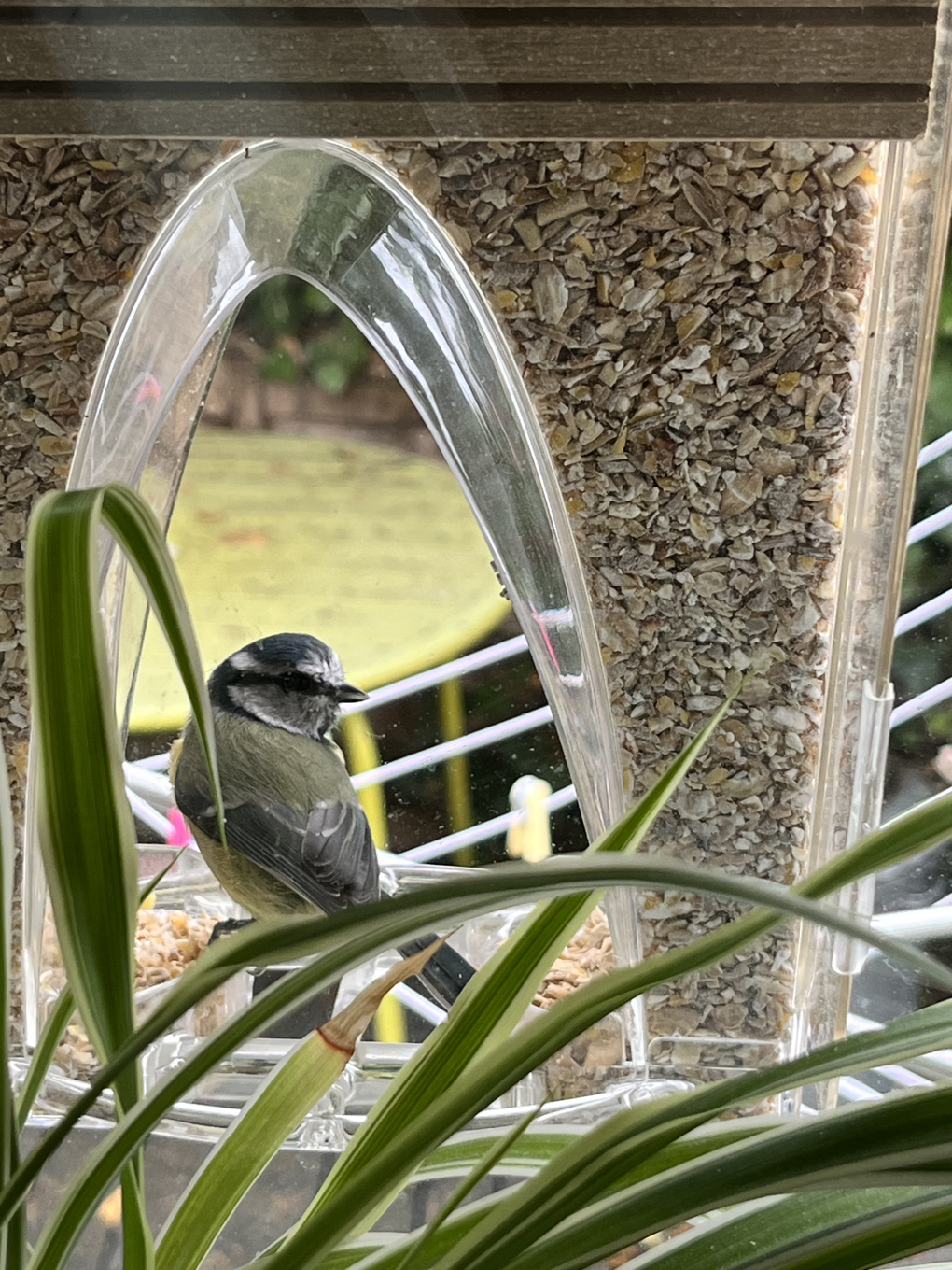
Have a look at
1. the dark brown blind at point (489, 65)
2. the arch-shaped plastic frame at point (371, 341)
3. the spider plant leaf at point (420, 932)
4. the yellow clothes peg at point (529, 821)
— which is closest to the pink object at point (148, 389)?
the arch-shaped plastic frame at point (371, 341)

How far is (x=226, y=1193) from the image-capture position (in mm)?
317

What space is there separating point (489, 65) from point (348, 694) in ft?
0.84

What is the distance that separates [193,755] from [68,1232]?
0.95ft

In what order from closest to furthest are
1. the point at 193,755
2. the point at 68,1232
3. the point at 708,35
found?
the point at 68,1232
the point at 708,35
the point at 193,755

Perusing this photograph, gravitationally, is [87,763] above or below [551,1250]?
above

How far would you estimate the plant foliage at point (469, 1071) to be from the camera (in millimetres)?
228

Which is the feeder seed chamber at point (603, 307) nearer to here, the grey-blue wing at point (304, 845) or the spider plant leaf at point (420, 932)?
the grey-blue wing at point (304, 845)

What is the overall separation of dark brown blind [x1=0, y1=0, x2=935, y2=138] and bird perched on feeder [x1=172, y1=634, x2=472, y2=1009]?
22 centimetres

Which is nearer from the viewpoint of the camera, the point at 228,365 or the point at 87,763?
the point at 87,763

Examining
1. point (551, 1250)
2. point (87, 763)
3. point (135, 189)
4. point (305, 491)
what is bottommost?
point (551, 1250)

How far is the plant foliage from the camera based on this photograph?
0.75 ft

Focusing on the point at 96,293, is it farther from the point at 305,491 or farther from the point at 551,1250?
the point at 551,1250

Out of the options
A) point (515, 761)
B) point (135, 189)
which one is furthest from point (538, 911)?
point (135, 189)

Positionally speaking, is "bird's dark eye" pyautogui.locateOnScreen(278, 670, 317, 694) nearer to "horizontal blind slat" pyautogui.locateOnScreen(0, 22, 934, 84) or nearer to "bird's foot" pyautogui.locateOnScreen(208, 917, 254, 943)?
"bird's foot" pyautogui.locateOnScreen(208, 917, 254, 943)
